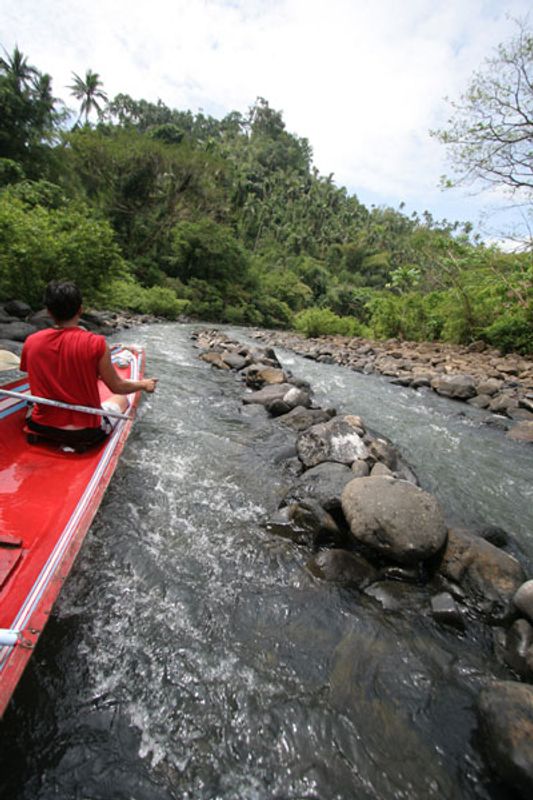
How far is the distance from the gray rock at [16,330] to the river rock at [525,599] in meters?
9.16

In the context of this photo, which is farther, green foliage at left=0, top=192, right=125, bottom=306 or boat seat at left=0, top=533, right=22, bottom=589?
green foliage at left=0, top=192, right=125, bottom=306

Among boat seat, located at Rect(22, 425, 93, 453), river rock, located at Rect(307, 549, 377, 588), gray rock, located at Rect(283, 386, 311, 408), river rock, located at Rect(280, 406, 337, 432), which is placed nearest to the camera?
river rock, located at Rect(307, 549, 377, 588)

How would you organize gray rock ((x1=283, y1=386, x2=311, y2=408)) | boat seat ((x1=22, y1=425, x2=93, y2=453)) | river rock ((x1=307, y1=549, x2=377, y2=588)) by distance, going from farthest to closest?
gray rock ((x1=283, y1=386, x2=311, y2=408)) < boat seat ((x1=22, y1=425, x2=93, y2=453)) < river rock ((x1=307, y1=549, x2=377, y2=588))

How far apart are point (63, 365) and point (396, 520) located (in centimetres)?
284

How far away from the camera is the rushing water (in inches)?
64.6

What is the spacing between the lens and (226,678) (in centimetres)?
204

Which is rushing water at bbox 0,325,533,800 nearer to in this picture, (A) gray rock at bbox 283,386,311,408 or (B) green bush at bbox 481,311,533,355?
(A) gray rock at bbox 283,386,311,408

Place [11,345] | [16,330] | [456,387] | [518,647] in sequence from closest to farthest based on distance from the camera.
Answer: [518,647], [11,345], [16,330], [456,387]

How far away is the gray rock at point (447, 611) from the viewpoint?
8.27 feet

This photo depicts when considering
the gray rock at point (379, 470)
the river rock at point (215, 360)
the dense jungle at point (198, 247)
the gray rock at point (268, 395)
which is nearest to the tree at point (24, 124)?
the dense jungle at point (198, 247)

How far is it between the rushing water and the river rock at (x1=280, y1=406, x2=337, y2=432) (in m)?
2.08

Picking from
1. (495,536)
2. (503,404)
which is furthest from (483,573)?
(503,404)

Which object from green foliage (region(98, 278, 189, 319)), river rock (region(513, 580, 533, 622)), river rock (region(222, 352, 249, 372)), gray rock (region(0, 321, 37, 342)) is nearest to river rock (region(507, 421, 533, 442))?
river rock (region(513, 580, 533, 622))

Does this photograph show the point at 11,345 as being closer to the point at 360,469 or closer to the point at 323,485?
the point at 323,485
